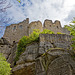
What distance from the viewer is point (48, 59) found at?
691 cm

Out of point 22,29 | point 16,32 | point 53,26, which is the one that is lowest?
point 16,32

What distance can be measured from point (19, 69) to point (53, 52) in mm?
3969

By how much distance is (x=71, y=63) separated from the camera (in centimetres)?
577

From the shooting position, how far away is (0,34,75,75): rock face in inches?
231

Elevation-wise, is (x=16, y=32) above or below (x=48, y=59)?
above

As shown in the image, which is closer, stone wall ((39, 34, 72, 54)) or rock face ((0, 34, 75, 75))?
rock face ((0, 34, 75, 75))

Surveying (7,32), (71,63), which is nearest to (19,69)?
(71,63)

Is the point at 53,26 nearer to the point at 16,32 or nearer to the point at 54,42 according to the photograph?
the point at 16,32

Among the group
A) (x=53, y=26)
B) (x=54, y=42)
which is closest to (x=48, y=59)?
(x=54, y=42)

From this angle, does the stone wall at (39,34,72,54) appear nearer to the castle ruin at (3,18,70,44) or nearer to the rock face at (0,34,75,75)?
the rock face at (0,34,75,75)

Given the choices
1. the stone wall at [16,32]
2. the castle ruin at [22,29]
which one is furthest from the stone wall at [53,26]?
the stone wall at [16,32]

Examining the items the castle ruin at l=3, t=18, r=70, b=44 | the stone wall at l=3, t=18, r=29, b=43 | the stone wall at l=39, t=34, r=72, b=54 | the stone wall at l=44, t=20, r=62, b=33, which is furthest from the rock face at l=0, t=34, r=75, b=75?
the stone wall at l=44, t=20, r=62, b=33

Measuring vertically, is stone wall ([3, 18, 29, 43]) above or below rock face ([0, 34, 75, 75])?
above

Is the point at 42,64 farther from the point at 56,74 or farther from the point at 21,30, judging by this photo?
the point at 21,30
